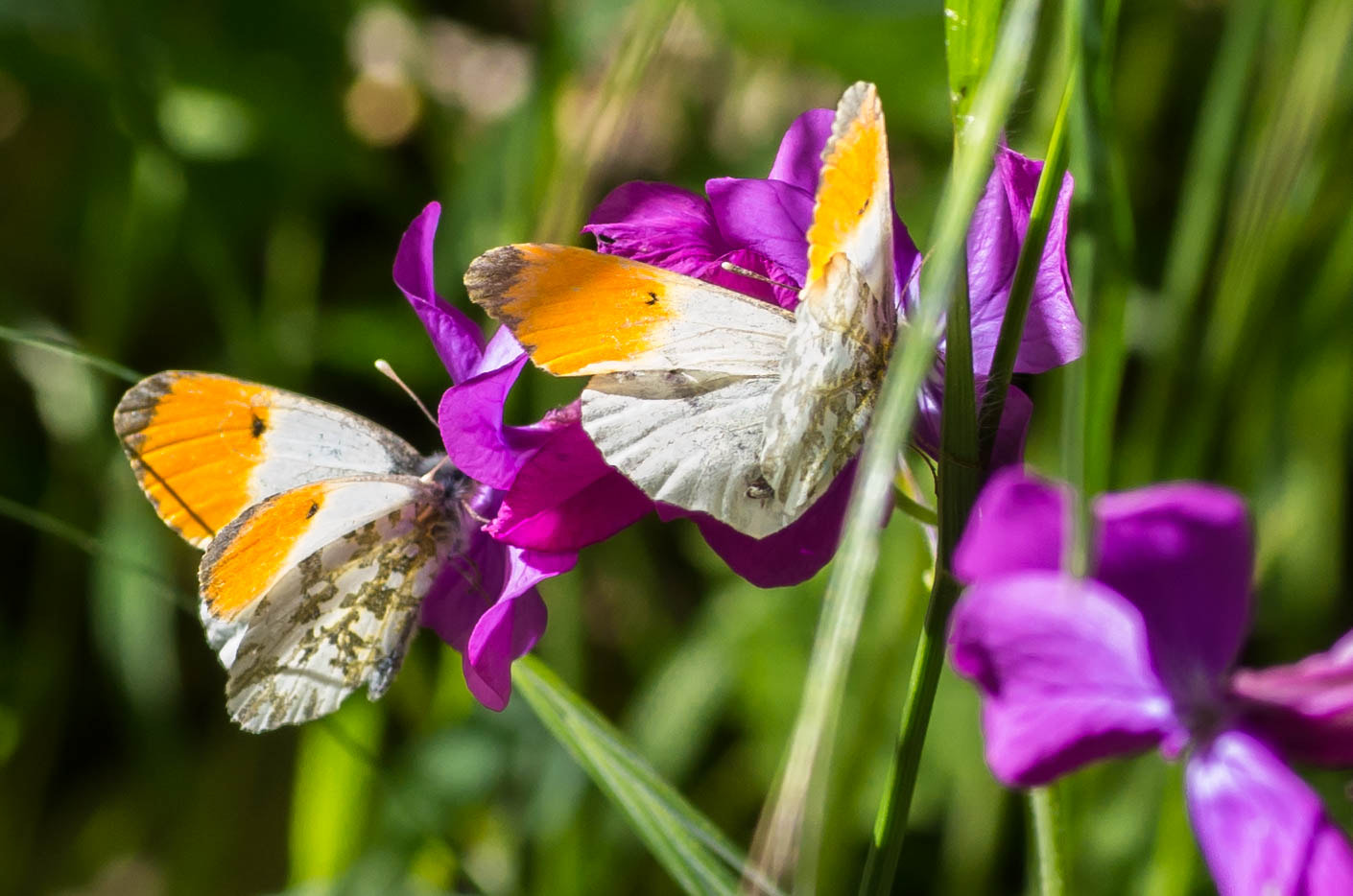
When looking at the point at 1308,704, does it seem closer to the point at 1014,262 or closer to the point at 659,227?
the point at 1014,262

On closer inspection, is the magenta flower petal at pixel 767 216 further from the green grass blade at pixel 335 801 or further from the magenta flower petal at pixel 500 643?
the green grass blade at pixel 335 801

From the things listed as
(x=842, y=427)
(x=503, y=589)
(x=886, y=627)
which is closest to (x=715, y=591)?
(x=886, y=627)

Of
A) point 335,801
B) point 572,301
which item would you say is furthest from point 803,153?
point 335,801

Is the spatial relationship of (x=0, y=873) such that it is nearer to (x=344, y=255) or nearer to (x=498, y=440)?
→ (x=344, y=255)

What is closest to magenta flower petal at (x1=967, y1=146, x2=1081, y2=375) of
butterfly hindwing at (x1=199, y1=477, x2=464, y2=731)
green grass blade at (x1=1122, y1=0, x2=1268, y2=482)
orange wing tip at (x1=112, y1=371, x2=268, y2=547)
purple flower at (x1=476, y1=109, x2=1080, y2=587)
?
purple flower at (x1=476, y1=109, x2=1080, y2=587)

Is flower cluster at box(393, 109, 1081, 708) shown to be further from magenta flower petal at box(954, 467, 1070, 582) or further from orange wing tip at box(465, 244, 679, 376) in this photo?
magenta flower petal at box(954, 467, 1070, 582)
